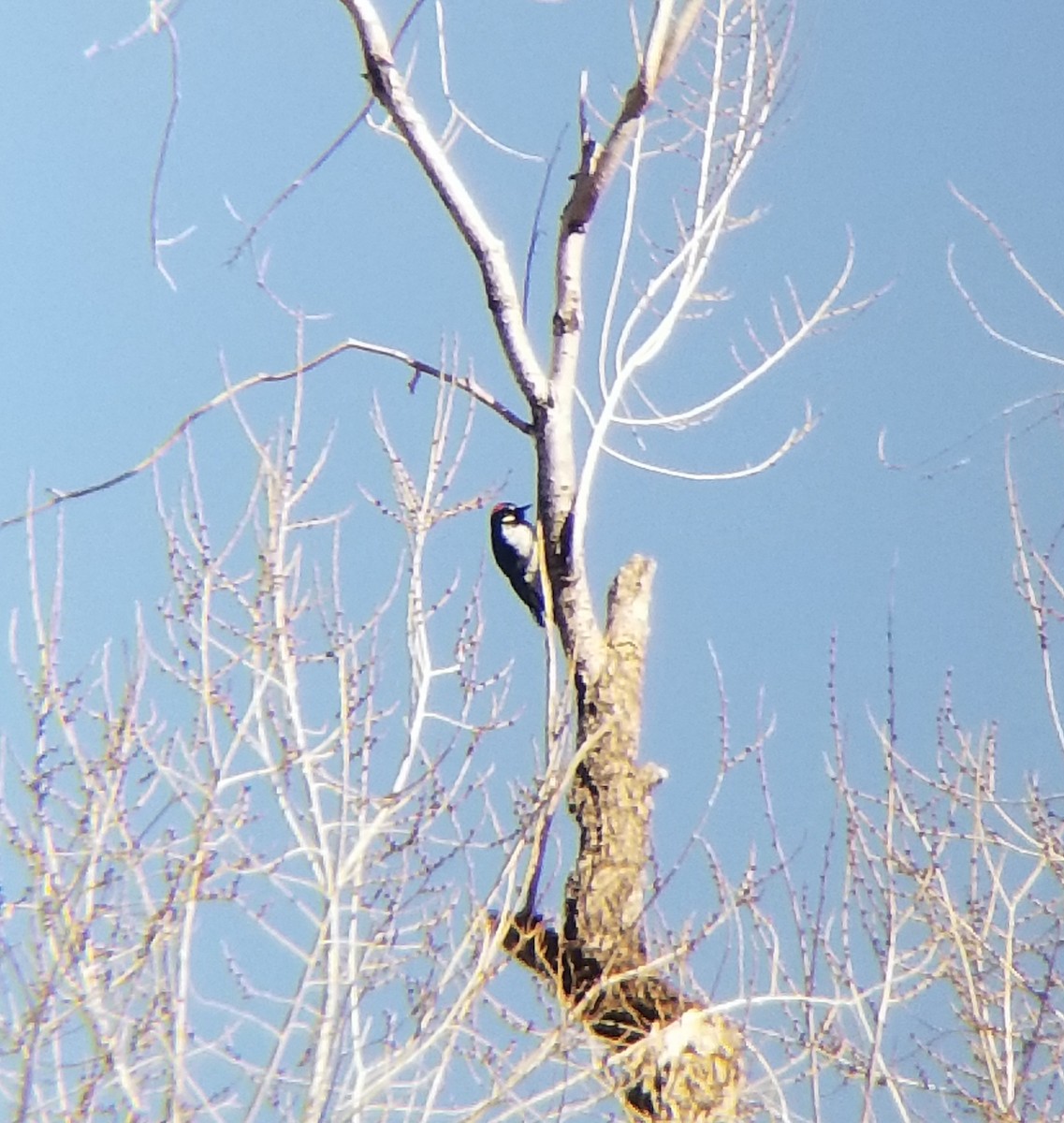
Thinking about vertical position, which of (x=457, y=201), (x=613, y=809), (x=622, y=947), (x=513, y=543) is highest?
(x=513, y=543)

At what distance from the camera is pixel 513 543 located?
23.9 feet

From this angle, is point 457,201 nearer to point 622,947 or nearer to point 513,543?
point 622,947

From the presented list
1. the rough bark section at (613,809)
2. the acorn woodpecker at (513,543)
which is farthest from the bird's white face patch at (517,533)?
the rough bark section at (613,809)

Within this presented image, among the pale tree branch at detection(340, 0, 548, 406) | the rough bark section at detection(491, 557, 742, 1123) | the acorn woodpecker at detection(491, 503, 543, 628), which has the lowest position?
the rough bark section at detection(491, 557, 742, 1123)

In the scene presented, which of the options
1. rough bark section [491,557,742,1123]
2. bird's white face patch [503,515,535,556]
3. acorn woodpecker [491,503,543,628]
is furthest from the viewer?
bird's white face patch [503,515,535,556]

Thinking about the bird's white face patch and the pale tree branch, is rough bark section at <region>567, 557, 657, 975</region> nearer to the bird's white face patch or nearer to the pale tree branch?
the pale tree branch

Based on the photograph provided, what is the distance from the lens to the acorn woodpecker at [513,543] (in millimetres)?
6793

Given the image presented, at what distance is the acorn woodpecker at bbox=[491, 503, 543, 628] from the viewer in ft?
22.3

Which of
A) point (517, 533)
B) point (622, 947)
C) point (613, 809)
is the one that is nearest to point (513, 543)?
point (517, 533)

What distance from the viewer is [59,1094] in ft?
13.8

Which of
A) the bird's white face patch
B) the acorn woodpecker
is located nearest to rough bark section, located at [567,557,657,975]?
the acorn woodpecker

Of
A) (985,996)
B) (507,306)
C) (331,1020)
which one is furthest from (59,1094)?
(985,996)

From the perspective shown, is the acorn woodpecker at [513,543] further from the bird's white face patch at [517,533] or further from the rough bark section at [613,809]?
the rough bark section at [613,809]

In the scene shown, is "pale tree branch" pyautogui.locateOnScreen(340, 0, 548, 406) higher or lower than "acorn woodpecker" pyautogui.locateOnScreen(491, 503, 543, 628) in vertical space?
lower
